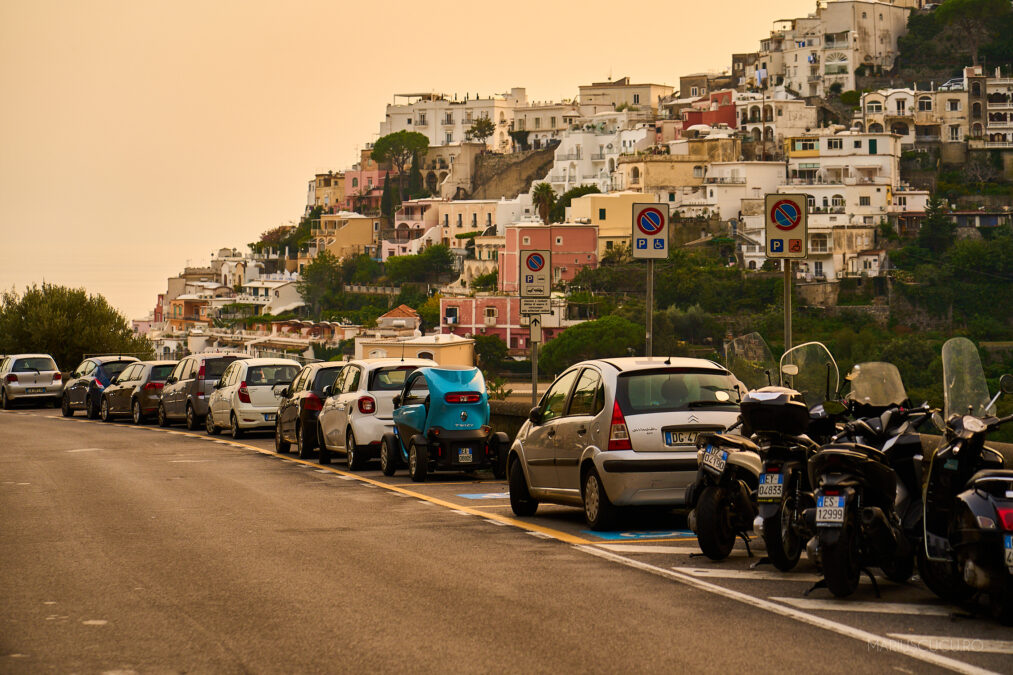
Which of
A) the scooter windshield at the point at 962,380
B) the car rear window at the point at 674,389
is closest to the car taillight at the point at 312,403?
the car rear window at the point at 674,389

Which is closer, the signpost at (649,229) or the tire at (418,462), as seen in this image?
the tire at (418,462)

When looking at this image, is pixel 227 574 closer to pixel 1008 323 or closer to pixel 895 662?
pixel 895 662

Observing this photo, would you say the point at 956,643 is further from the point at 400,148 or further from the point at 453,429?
the point at 400,148

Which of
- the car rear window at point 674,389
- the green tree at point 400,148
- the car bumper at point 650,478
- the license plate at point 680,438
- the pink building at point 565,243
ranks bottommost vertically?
the car bumper at point 650,478

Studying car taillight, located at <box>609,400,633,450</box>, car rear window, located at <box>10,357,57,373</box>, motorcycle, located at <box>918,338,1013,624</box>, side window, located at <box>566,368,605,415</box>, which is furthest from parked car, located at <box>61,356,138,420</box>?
motorcycle, located at <box>918,338,1013,624</box>

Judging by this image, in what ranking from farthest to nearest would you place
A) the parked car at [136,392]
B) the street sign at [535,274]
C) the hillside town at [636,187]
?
the hillside town at [636,187], the parked car at [136,392], the street sign at [535,274]

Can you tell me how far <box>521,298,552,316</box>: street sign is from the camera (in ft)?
69.5

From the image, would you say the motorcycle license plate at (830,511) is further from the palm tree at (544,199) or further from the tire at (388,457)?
the palm tree at (544,199)

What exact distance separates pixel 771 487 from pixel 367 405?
10657 millimetres

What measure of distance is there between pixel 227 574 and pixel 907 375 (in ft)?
279

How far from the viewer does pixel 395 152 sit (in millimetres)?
193500

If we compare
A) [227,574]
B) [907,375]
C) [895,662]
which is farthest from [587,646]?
[907,375]

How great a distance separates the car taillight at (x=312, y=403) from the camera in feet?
74.5

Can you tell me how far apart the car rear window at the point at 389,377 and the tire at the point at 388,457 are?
103 centimetres
